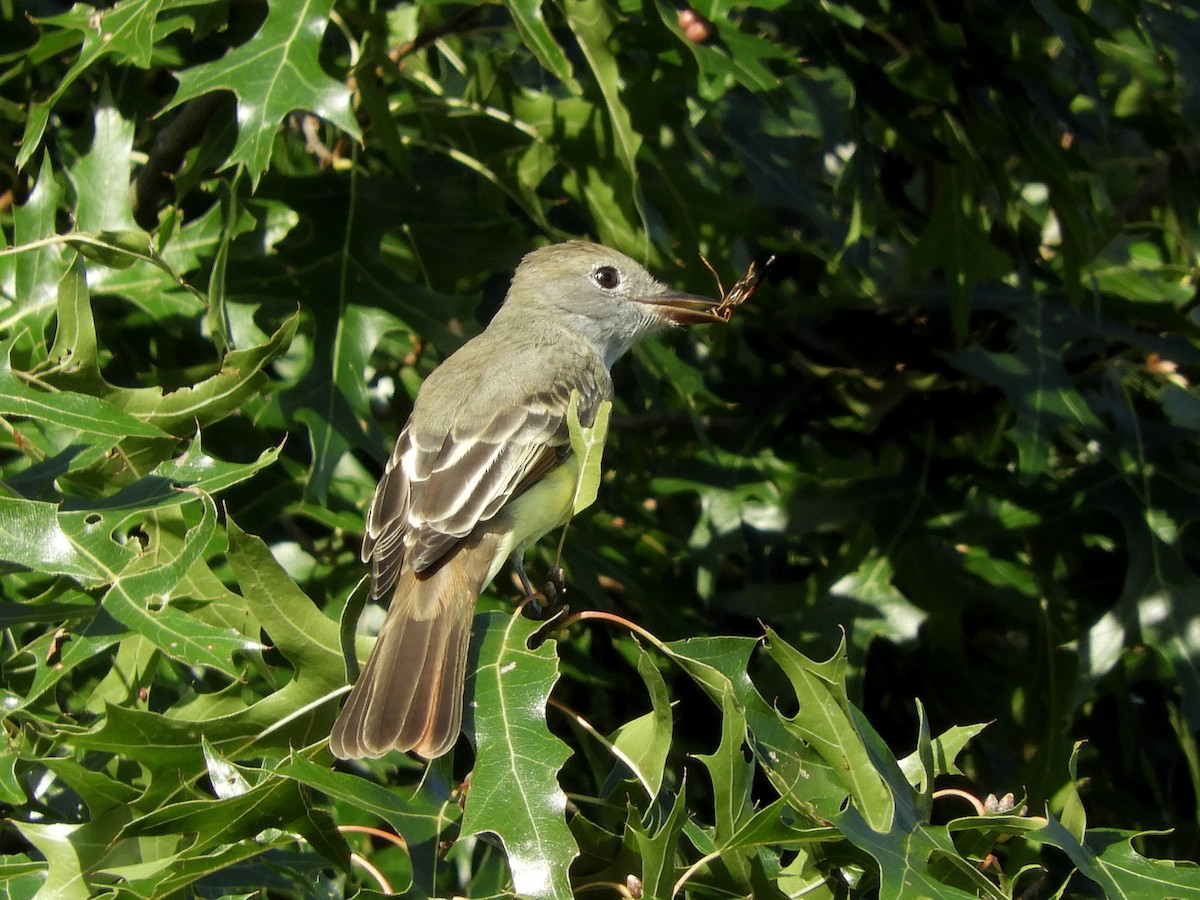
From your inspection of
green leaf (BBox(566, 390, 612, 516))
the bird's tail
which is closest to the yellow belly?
the bird's tail

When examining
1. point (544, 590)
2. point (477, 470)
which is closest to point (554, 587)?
point (544, 590)

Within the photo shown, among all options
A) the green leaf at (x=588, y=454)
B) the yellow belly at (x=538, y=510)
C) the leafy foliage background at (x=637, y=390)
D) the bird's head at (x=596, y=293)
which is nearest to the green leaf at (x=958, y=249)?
the leafy foliage background at (x=637, y=390)

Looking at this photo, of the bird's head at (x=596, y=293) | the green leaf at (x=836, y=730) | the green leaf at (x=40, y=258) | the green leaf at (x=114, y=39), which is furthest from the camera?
the bird's head at (x=596, y=293)

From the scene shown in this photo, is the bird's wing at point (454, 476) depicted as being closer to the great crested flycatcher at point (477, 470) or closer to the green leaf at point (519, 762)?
the great crested flycatcher at point (477, 470)

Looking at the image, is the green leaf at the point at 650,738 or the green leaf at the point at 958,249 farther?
Answer: the green leaf at the point at 958,249

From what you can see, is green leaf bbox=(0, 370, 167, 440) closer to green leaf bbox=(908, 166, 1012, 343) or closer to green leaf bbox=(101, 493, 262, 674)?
green leaf bbox=(101, 493, 262, 674)

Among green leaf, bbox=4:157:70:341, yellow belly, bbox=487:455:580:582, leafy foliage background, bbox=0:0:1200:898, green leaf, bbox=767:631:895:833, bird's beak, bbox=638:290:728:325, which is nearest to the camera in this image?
green leaf, bbox=767:631:895:833

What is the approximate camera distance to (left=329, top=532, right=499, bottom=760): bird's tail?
9.09 feet

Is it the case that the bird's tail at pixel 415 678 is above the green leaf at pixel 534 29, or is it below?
below

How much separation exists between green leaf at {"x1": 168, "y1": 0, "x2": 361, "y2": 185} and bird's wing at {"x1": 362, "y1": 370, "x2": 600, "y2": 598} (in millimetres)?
897

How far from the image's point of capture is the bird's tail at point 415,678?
277cm

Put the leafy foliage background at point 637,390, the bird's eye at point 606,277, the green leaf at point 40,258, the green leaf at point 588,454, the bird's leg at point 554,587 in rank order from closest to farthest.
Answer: the green leaf at point 588,454, the leafy foliage background at point 637,390, the green leaf at point 40,258, the bird's leg at point 554,587, the bird's eye at point 606,277

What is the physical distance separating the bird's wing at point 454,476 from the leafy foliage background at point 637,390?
196mm

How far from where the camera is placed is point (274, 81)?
355 cm
